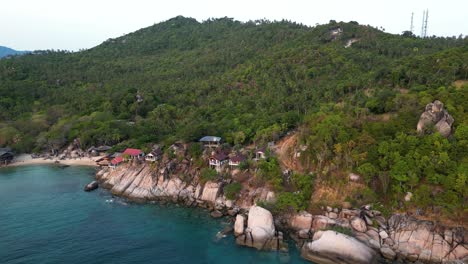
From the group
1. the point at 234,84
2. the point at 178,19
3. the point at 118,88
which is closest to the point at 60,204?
the point at 234,84

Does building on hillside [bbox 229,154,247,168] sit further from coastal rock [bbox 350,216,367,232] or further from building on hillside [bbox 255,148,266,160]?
coastal rock [bbox 350,216,367,232]

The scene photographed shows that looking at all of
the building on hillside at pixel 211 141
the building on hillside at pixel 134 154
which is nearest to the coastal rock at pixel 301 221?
the building on hillside at pixel 211 141

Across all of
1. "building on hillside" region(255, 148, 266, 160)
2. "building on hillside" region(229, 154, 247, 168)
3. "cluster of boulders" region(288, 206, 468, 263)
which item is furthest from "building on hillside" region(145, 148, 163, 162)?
"cluster of boulders" region(288, 206, 468, 263)

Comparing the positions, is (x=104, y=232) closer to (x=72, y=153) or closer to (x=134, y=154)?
(x=134, y=154)

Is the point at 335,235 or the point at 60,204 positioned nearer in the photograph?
the point at 335,235

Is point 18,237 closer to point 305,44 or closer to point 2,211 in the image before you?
point 2,211

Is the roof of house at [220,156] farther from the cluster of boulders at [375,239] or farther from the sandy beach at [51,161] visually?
the sandy beach at [51,161]
